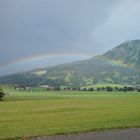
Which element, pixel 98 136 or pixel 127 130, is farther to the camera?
pixel 127 130

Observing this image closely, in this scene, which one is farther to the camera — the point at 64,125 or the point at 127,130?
the point at 64,125

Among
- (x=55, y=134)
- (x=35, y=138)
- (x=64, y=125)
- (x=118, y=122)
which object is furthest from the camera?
(x=118, y=122)

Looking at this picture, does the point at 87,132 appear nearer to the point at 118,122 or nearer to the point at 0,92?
the point at 118,122

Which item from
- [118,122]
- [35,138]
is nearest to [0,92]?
[118,122]

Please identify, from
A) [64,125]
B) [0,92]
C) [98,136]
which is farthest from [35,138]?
[0,92]

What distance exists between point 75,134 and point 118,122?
32.0ft

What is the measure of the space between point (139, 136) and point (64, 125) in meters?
9.77

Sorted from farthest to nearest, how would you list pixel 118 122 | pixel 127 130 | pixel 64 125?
1. pixel 118 122
2. pixel 64 125
3. pixel 127 130

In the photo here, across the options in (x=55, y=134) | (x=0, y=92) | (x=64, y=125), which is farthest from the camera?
(x=0, y=92)

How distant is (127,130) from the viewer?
3334 cm

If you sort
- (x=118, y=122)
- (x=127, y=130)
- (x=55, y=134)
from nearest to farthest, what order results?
(x=55, y=134)
(x=127, y=130)
(x=118, y=122)

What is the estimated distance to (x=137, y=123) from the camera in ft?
126

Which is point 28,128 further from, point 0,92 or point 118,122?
point 0,92

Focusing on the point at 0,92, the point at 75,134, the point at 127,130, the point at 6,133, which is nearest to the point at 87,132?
the point at 75,134
